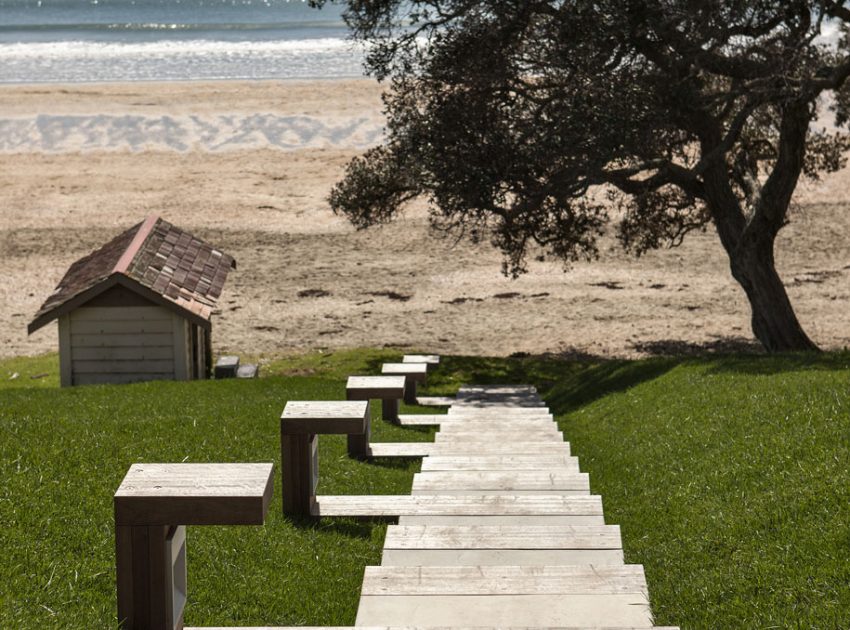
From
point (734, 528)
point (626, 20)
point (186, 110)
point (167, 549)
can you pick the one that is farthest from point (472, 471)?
point (186, 110)

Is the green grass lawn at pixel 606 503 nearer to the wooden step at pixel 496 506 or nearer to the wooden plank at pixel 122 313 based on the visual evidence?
the wooden step at pixel 496 506

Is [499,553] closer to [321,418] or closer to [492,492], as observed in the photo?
[492,492]

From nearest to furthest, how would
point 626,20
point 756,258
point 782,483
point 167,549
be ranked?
point 167,549
point 782,483
point 626,20
point 756,258

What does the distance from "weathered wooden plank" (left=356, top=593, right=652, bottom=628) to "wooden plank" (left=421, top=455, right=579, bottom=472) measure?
3.21m

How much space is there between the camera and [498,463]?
29.2ft

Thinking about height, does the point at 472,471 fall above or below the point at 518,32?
below

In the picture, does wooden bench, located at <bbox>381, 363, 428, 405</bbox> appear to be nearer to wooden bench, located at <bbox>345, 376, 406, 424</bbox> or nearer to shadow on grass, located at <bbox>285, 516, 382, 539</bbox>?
wooden bench, located at <bbox>345, 376, 406, 424</bbox>

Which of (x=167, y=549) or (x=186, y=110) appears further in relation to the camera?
(x=186, y=110)

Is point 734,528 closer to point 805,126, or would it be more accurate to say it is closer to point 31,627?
point 31,627

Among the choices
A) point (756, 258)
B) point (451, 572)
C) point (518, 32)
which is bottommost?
point (756, 258)

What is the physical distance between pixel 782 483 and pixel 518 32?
1130 centimetres

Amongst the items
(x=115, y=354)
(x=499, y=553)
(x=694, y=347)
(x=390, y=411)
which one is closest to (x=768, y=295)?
(x=694, y=347)

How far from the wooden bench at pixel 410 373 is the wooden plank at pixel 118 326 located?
4.72m

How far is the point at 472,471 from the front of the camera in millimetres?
8617
